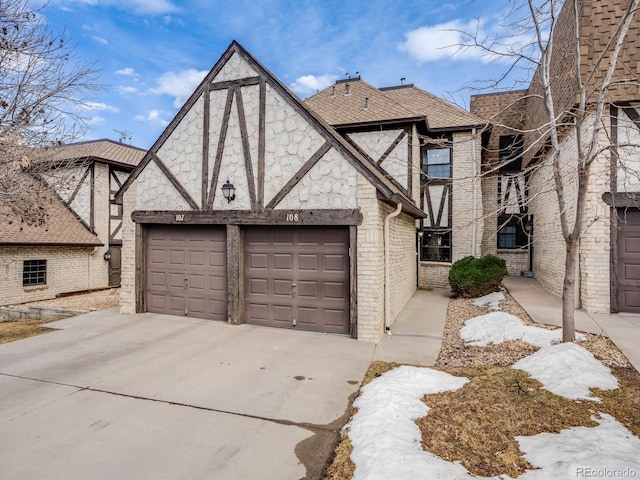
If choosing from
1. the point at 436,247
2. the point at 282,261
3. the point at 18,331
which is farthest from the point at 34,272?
the point at 436,247

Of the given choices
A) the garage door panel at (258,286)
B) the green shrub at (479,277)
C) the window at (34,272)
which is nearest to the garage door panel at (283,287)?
the garage door panel at (258,286)

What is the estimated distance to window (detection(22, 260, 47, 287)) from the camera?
1398 centimetres

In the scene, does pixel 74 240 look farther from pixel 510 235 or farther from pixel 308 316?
pixel 510 235

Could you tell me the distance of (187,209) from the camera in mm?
8930

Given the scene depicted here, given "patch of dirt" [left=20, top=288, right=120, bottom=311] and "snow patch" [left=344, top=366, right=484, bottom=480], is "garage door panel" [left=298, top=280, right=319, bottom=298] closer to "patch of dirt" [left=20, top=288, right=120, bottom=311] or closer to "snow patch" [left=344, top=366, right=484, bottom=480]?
"snow patch" [left=344, top=366, right=484, bottom=480]

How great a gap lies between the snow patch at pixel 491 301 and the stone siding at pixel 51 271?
17216mm

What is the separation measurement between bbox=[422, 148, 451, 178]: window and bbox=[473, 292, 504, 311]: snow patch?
600 cm

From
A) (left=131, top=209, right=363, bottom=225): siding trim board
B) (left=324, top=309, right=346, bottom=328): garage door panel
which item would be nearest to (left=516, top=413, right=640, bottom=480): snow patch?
(left=324, top=309, right=346, bottom=328): garage door panel

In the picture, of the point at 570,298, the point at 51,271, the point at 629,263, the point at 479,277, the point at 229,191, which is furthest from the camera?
the point at 51,271

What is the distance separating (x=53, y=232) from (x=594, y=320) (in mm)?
19803

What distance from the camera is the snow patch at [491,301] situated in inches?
391

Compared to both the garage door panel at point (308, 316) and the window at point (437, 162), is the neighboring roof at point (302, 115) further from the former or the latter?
the window at point (437, 162)

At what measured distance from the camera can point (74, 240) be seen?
15.4 meters

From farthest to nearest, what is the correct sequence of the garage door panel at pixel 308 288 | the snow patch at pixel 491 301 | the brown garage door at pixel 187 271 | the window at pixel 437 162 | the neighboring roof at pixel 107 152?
the neighboring roof at pixel 107 152, the window at pixel 437 162, the snow patch at pixel 491 301, the brown garage door at pixel 187 271, the garage door panel at pixel 308 288
